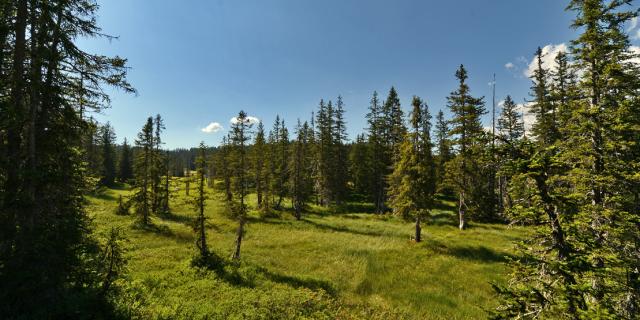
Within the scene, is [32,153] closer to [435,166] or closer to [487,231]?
[487,231]

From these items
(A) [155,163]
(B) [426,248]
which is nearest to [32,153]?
(B) [426,248]

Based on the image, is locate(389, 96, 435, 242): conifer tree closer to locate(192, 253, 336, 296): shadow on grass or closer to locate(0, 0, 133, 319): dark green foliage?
locate(192, 253, 336, 296): shadow on grass

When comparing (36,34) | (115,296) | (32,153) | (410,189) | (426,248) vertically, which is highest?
(36,34)

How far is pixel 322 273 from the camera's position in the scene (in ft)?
61.1

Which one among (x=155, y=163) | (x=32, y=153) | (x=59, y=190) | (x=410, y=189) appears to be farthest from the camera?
(x=155, y=163)

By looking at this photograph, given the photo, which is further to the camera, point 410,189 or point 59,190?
point 410,189

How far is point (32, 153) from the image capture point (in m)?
8.95

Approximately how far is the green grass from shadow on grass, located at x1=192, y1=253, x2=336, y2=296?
0.06 m

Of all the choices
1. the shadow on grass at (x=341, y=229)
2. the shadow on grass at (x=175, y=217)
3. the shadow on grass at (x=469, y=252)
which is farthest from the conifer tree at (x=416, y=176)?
the shadow on grass at (x=175, y=217)

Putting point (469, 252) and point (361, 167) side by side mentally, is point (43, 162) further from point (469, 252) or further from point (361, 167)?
point (361, 167)

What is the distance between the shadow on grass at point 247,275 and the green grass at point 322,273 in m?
0.06

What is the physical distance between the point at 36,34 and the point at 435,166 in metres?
51.1

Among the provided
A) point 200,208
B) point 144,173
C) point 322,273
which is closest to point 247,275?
point 322,273

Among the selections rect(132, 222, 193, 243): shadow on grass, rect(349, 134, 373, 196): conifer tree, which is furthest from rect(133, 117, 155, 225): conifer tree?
rect(349, 134, 373, 196): conifer tree
